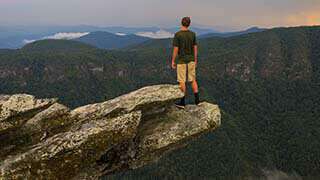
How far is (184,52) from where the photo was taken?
27.1 m

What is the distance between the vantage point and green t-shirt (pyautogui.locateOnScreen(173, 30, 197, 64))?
2656 cm

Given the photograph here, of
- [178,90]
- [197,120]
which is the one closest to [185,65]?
[178,90]

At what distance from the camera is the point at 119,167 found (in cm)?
2659

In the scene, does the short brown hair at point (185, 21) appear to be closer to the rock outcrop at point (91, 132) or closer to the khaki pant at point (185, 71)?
the khaki pant at point (185, 71)

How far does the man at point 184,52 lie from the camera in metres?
A: 26.5

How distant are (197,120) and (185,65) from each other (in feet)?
13.2

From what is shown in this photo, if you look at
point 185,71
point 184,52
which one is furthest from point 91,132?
point 184,52

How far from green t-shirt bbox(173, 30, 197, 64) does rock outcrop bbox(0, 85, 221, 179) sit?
7.28ft

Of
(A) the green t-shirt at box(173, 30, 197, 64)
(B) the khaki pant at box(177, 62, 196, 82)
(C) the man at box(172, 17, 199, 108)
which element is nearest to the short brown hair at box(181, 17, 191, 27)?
(C) the man at box(172, 17, 199, 108)

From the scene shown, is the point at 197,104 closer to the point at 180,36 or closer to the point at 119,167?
the point at 180,36

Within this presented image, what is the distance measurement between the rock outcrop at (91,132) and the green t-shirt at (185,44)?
222cm

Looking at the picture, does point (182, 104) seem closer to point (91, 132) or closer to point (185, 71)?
point (185, 71)

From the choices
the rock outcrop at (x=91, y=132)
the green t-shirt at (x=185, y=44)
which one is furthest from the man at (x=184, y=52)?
the rock outcrop at (x=91, y=132)

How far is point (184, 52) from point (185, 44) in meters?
0.58
